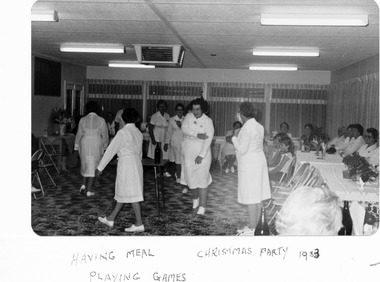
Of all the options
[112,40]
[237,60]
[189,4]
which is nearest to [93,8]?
[189,4]

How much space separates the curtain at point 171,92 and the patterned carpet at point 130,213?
15.8 ft

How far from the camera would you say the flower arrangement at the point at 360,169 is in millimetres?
4777

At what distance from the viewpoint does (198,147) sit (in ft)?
23.0

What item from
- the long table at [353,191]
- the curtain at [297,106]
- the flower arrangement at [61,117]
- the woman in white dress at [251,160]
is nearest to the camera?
the long table at [353,191]

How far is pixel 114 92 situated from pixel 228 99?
9.84 ft

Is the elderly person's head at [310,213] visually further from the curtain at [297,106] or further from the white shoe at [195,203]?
the curtain at [297,106]

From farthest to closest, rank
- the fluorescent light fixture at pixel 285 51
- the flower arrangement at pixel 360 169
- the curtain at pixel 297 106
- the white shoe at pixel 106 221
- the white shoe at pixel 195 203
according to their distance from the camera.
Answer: the curtain at pixel 297 106 → the fluorescent light fixture at pixel 285 51 → the white shoe at pixel 195 203 → the white shoe at pixel 106 221 → the flower arrangement at pixel 360 169

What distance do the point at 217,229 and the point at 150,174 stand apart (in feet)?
17.1

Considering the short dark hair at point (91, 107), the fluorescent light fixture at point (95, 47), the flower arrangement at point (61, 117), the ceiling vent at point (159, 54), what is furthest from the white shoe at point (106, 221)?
the flower arrangement at point (61, 117)

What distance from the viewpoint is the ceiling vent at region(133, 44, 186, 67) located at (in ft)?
28.0

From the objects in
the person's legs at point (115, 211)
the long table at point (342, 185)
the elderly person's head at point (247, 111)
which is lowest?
the person's legs at point (115, 211)

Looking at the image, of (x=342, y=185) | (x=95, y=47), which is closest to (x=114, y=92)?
(x=95, y=47)

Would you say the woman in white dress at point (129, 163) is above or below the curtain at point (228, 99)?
below

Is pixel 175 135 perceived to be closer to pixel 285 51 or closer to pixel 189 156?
pixel 285 51
